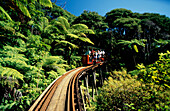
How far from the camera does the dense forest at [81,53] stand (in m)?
2.69

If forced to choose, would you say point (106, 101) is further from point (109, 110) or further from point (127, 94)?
point (127, 94)

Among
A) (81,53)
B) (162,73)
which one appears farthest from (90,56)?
(162,73)

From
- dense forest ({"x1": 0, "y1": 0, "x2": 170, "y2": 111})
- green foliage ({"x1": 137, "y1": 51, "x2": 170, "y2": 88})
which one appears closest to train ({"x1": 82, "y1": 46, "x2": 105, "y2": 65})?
dense forest ({"x1": 0, "y1": 0, "x2": 170, "y2": 111})

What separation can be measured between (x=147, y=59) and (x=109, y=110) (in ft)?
34.2

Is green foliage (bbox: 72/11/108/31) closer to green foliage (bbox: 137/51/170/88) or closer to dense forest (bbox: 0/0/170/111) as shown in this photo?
Answer: dense forest (bbox: 0/0/170/111)

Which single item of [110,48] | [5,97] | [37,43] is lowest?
[5,97]

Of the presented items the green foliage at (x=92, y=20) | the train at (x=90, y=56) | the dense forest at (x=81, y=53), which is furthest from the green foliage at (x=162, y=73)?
the green foliage at (x=92, y=20)

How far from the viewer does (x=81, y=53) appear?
13602 millimetres

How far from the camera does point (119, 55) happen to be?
13836 millimetres

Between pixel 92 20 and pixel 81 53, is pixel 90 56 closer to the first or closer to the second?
pixel 81 53

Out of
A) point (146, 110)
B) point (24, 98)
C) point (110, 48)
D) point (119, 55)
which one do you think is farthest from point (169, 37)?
point (24, 98)

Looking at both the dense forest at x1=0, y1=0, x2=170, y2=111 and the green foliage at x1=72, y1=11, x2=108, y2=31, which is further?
the green foliage at x1=72, y1=11, x2=108, y2=31

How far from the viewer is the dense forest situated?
2.69m

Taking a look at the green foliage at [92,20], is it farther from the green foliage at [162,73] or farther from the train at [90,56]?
the green foliage at [162,73]
